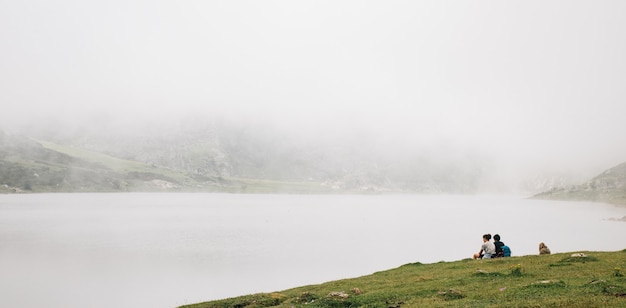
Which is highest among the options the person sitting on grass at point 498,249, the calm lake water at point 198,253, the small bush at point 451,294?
the person sitting on grass at point 498,249

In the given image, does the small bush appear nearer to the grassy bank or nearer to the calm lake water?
the grassy bank

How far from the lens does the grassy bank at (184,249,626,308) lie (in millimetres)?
20234

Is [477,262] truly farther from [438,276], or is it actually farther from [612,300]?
[612,300]

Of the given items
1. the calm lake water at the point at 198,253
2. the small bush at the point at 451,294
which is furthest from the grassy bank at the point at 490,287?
the calm lake water at the point at 198,253

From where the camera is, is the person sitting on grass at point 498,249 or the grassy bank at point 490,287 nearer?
the grassy bank at point 490,287

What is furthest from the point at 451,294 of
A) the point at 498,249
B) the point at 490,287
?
the point at 498,249

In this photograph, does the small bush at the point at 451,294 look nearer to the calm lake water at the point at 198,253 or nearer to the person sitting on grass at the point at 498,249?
the person sitting on grass at the point at 498,249

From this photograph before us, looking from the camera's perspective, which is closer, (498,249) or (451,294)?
(451,294)

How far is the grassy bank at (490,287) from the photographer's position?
20234mm

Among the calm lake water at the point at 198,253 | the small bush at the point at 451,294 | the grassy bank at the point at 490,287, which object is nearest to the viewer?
the grassy bank at the point at 490,287

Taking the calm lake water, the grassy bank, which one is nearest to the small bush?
the grassy bank

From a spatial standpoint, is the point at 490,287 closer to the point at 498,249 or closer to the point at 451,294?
the point at 451,294

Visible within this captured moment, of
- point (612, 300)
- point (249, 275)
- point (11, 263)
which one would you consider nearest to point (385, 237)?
point (249, 275)

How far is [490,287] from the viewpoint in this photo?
82.6 ft
